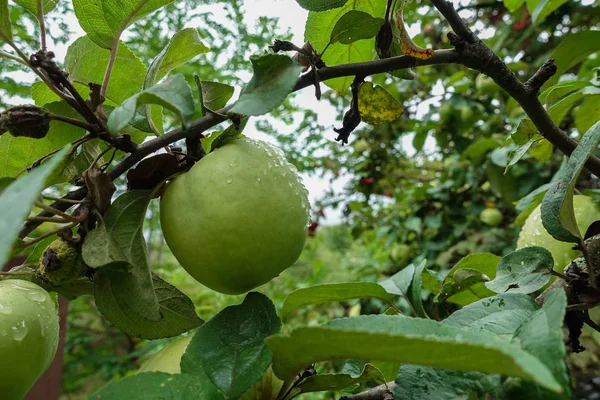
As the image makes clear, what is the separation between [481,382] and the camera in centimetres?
33

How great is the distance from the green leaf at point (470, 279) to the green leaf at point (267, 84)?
1.14 ft

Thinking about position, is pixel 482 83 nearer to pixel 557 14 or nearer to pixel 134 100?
pixel 557 14

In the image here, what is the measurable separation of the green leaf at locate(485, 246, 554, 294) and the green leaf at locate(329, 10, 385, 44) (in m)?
0.27

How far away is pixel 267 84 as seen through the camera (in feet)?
1.28

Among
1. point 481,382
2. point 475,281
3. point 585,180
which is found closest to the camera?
point 481,382

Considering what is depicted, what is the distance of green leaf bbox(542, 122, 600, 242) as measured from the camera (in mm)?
427

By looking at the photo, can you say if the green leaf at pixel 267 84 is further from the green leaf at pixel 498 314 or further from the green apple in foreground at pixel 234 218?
the green leaf at pixel 498 314

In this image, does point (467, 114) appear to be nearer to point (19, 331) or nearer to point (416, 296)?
point (416, 296)

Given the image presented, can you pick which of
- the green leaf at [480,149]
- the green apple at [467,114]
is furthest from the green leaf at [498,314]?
the green apple at [467,114]

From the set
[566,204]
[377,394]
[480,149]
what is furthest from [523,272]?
[480,149]

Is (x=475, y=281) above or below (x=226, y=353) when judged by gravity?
above

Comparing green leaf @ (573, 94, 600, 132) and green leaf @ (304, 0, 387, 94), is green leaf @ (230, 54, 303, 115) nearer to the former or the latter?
green leaf @ (304, 0, 387, 94)

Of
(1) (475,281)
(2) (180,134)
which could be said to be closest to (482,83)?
(1) (475,281)

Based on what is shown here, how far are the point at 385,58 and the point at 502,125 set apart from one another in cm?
146
